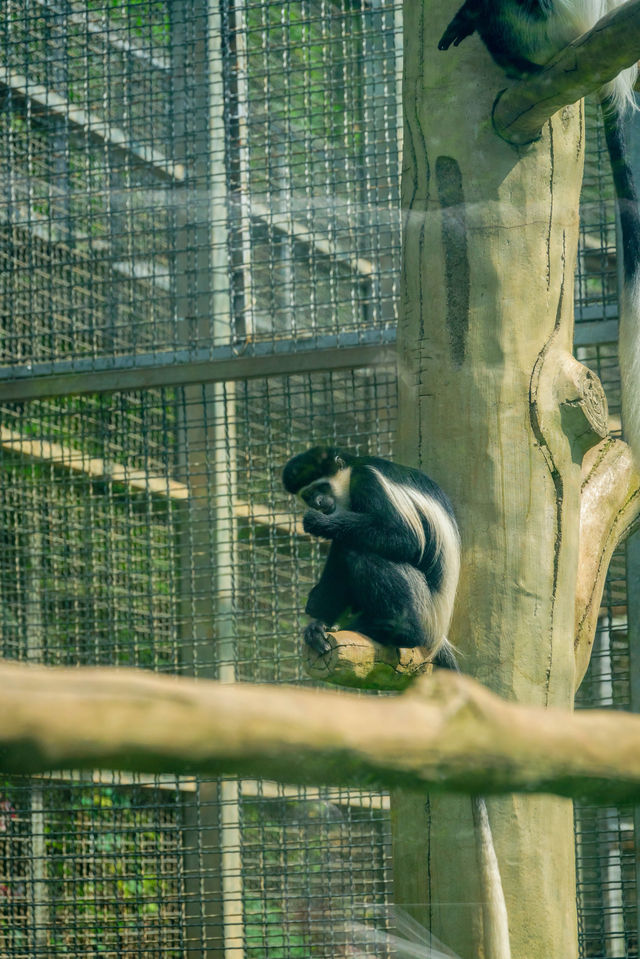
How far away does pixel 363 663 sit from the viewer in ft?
4.06

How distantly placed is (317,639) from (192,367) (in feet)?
3.31

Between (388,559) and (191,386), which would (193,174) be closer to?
(191,386)

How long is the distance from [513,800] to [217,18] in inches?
75.0

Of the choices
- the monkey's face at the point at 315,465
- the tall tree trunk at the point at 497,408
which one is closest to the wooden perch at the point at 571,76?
the tall tree trunk at the point at 497,408

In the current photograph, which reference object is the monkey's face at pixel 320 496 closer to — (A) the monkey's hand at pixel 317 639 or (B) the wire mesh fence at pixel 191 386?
(A) the monkey's hand at pixel 317 639

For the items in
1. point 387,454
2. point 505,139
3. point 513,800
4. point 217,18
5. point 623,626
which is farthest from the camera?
point 217,18

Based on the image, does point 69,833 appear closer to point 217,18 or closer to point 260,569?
point 260,569

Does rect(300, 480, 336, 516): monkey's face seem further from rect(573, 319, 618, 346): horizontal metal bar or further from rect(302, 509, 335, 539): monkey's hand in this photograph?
rect(573, 319, 618, 346): horizontal metal bar

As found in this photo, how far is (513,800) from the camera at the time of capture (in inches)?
51.4

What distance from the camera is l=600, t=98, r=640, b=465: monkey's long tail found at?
1616 millimetres

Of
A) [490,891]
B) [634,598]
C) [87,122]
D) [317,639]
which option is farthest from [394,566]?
[87,122]

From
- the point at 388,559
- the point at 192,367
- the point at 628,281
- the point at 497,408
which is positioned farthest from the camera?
the point at 192,367

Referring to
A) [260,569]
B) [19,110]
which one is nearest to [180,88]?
[19,110]

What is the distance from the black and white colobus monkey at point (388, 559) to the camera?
1414mm
